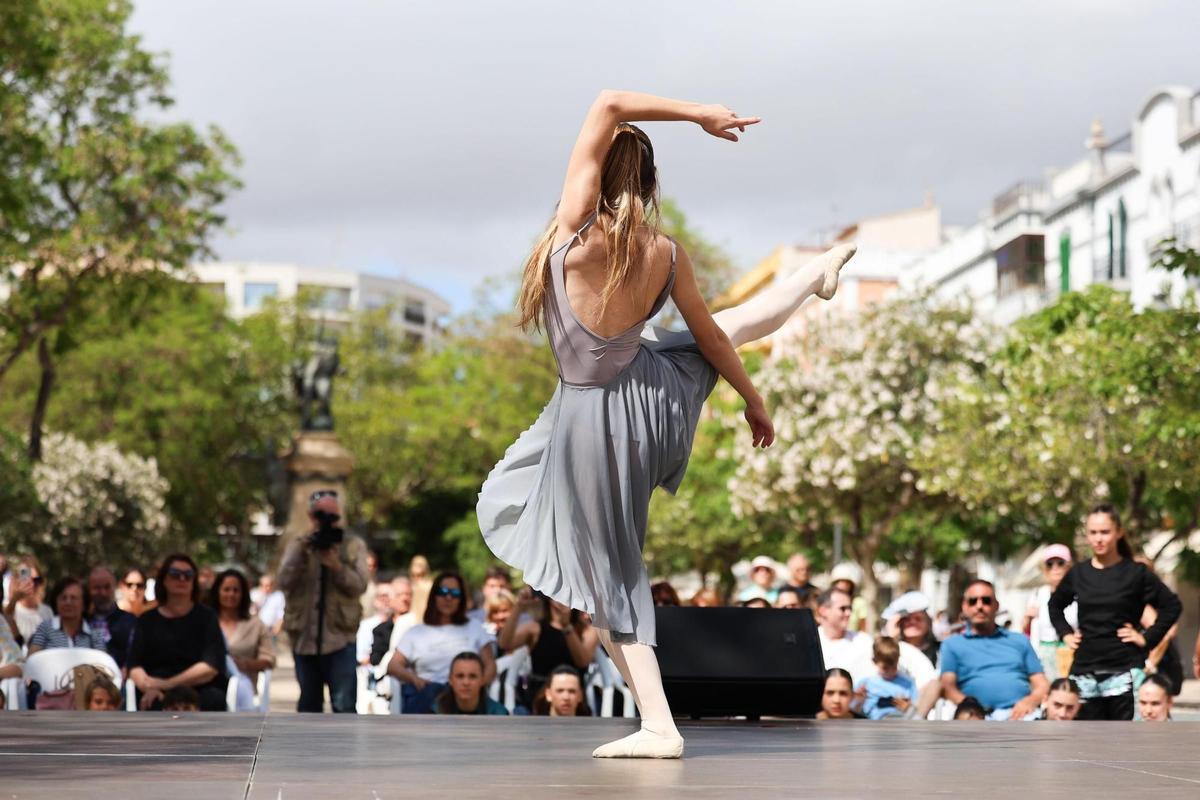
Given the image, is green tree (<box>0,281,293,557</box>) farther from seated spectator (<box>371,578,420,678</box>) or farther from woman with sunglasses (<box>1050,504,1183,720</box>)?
woman with sunglasses (<box>1050,504,1183,720</box>)

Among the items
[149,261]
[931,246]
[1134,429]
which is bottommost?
[1134,429]

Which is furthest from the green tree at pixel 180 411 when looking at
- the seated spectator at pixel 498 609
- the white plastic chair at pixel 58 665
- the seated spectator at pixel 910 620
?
the white plastic chair at pixel 58 665

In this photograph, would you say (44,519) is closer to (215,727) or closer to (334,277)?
(215,727)

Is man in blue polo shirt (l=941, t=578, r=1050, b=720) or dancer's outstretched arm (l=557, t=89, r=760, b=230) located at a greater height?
dancer's outstretched arm (l=557, t=89, r=760, b=230)

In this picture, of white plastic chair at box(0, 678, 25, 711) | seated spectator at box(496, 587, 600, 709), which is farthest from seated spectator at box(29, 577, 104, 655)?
seated spectator at box(496, 587, 600, 709)

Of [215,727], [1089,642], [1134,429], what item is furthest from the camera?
[1134,429]

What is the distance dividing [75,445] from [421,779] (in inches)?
2029

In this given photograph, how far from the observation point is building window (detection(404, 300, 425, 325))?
160 m

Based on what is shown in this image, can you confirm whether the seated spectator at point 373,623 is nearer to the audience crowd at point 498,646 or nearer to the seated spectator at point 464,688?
the audience crowd at point 498,646

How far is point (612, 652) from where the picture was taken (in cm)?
670

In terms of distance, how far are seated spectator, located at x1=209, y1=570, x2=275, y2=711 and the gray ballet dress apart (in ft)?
22.7

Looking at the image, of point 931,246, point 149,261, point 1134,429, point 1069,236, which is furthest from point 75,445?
point 931,246

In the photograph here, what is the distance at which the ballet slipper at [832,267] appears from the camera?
7805 millimetres

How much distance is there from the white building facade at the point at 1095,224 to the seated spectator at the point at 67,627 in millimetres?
31429
